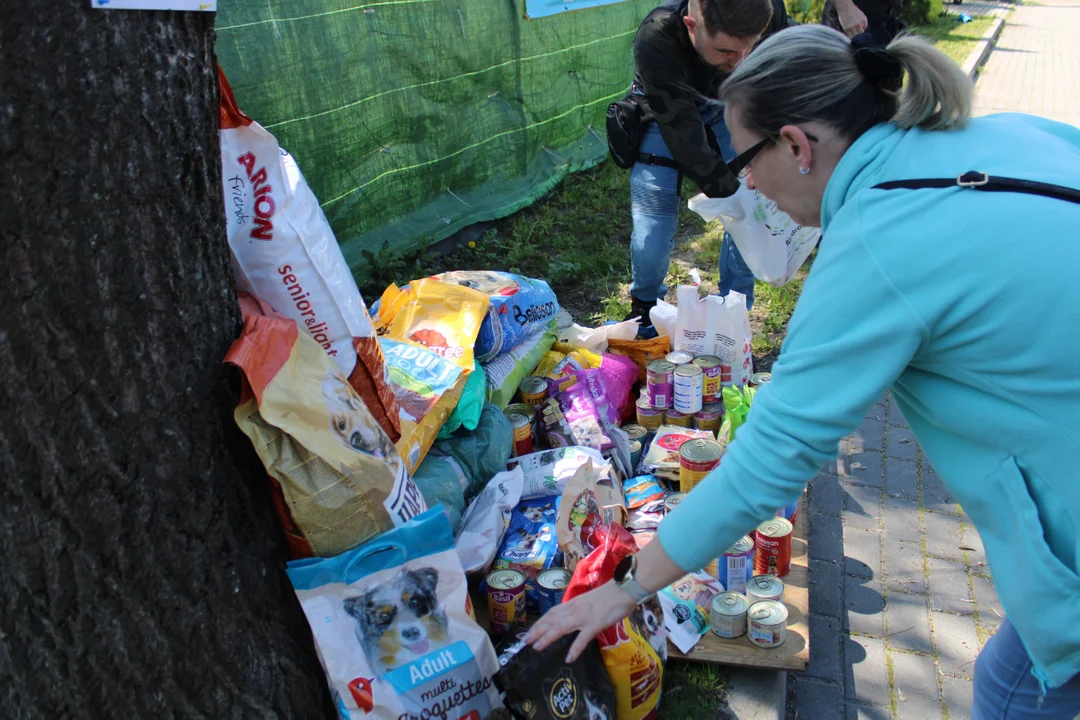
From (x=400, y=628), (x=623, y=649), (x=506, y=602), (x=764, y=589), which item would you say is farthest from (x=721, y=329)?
(x=400, y=628)

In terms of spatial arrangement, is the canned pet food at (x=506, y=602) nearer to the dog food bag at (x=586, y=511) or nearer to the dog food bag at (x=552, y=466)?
the dog food bag at (x=586, y=511)

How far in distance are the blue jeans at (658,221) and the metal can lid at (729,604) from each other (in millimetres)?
1855

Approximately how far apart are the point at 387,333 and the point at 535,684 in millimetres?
1711

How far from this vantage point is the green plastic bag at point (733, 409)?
331cm

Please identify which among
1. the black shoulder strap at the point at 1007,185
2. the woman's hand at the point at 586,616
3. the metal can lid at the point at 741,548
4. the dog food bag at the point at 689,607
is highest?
the black shoulder strap at the point at 1007,185

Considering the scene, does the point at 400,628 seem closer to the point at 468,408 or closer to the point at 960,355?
the point at 468,408

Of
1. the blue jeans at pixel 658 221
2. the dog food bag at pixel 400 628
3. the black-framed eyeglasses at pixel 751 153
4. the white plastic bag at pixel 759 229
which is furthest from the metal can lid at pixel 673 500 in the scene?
the black-framed eyeglasses at pixel 751 153

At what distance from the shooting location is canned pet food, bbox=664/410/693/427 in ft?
11.6

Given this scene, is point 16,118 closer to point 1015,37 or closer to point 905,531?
point 905,531

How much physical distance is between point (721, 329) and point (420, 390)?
1.40 m

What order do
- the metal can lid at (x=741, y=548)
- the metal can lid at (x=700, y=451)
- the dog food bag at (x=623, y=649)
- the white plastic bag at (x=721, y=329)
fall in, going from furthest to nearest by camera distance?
the white plastic bag at (x=721, y=329) < the metal can lid at (x=700, y=451) < the metal can lid at (x=741, y=548) < the dog food bag at (x=623, y=649)

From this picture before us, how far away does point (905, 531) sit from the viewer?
3.34m

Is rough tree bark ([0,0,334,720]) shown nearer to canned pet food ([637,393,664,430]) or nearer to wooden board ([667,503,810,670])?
wooden board ([667,503,810,670])

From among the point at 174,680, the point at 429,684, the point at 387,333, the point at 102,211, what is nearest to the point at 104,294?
the point at 102,211
